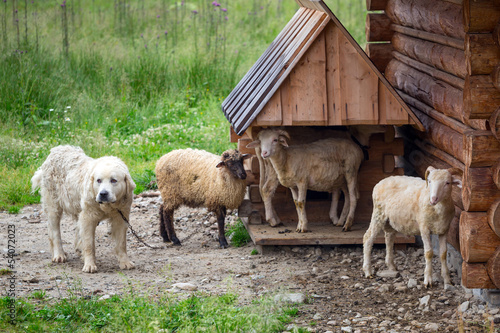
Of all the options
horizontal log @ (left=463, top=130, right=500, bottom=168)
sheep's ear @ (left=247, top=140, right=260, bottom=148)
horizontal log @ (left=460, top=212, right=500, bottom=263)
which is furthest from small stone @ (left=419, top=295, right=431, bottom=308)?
sheep's ear @ (left=247, top=140, right=260, bottom=148)

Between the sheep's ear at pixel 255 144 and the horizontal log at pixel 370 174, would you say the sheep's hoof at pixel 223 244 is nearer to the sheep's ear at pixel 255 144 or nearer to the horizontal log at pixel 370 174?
the sheep's ear at pixel 255 144

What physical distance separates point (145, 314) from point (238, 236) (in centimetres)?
321

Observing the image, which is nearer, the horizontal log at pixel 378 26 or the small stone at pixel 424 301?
the small stone at pixel 424 301

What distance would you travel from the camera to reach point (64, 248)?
331 inches

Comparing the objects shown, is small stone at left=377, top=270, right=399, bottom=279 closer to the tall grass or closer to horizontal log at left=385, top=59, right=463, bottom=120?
horizontal log at left=385, top=59, right=463, bottom=120

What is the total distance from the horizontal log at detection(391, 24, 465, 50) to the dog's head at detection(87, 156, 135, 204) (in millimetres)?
3848

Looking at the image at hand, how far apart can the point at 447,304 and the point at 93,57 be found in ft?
34.3

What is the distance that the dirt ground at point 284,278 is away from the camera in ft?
19.3

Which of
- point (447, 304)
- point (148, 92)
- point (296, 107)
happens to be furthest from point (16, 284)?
point (148, 92)

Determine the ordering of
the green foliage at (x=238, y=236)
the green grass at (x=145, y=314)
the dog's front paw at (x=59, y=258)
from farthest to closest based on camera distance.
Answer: the green foliage at (x=238, y=236) < the dog's front paw at (x=59, y=258) < the green grass at (x=145, y=314)

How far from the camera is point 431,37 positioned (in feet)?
24.7

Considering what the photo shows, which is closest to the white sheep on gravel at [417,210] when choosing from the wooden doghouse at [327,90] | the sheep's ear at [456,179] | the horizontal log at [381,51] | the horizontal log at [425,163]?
the sheep's ear at [456,179]

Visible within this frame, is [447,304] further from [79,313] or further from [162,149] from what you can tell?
[162,149]

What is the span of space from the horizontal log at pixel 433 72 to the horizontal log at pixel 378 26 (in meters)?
0.44
